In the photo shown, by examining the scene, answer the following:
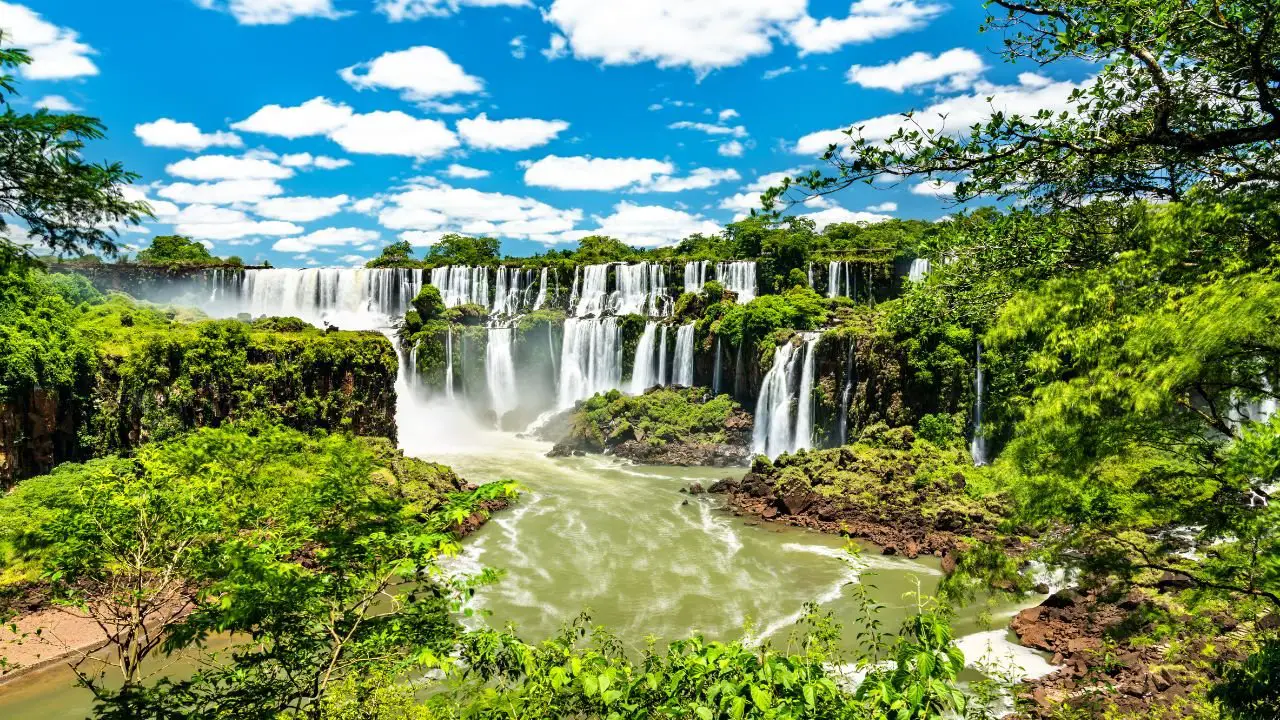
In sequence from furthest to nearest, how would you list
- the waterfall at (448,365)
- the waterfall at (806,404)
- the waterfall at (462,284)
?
the waterfall at (462,284) → the waterfall at (448,365) → the waterfall at (806,404)

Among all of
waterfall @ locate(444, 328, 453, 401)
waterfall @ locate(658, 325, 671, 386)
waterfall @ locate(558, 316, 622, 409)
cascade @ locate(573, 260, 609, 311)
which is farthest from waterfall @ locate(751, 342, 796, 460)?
waterfall @ locate(444, 328, 453, 401)

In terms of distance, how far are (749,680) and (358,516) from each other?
15.2ft

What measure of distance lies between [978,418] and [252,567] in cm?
2842

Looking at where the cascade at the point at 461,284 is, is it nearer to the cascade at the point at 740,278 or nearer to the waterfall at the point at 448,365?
the waterfall at the point at 448,365

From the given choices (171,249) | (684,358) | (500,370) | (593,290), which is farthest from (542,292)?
(171,249)

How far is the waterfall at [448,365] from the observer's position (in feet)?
141

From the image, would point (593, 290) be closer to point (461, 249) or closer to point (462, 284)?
point (462, 284)

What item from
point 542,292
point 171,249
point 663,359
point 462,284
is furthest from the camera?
point 171,249

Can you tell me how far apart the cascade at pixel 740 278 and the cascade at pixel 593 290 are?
869 centimetres

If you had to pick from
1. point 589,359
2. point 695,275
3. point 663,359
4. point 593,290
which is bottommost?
point 589,359

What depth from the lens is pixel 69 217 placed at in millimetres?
6008

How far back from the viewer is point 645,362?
138ft

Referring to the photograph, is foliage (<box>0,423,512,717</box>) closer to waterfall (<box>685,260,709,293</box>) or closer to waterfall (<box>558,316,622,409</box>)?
waterfall (<box>558,316,622,409</box>)

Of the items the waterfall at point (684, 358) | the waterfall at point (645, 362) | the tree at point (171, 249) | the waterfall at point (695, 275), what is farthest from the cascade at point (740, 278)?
the tree at point (171, 249)
